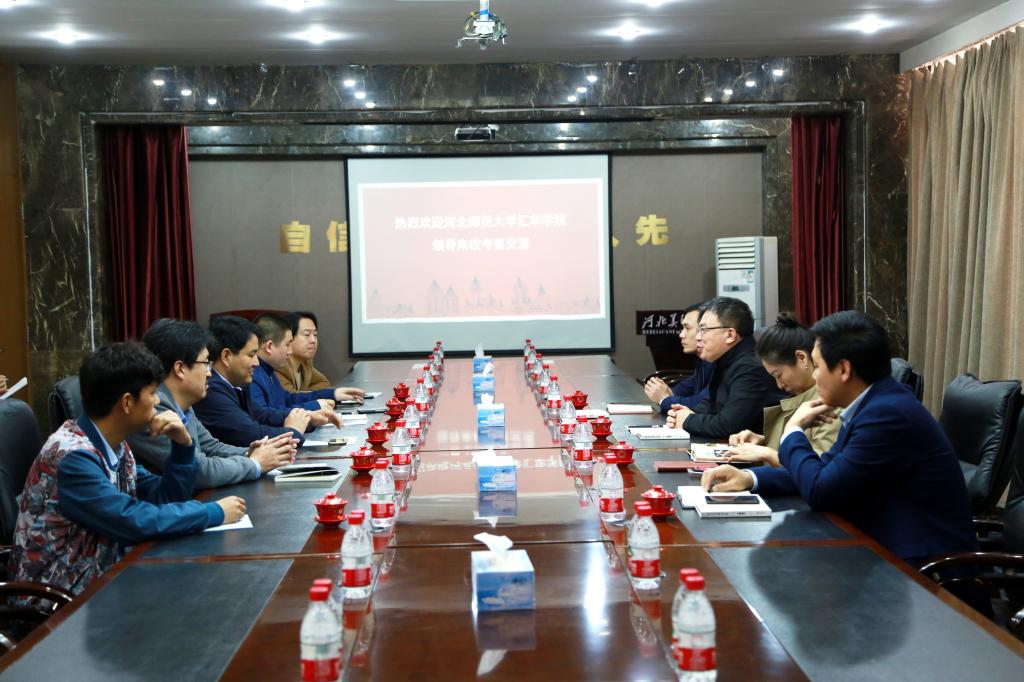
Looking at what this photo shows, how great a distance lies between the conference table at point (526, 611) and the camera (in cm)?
168

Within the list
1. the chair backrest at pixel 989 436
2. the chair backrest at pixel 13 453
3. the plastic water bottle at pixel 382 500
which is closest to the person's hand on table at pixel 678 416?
the chair backrest at pixel 989 436

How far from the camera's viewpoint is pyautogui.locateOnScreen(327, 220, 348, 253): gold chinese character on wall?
315 inches

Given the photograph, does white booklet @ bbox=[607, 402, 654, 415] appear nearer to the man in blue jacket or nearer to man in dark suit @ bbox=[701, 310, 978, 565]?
the man in blue jacket

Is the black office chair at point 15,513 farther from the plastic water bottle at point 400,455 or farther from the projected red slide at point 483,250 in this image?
the projected red slide at point 483,250

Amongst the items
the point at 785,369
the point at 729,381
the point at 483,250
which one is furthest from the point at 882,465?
the point at 483,250

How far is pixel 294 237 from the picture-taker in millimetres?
8016

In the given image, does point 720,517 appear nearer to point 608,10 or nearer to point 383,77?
point 608,10

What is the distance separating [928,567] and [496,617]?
1.09 meters

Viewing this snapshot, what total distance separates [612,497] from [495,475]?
0.31 metres

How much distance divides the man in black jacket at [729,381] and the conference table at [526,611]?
1.10 metres

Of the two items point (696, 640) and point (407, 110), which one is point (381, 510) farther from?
point (407, 110)

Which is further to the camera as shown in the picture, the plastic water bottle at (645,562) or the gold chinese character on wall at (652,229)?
the gold chinese character on wall at (652,229)

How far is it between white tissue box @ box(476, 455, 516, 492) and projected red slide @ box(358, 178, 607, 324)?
17.6ft

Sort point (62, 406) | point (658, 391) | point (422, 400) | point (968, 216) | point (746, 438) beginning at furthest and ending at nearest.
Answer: point (968, 216), point (658, 391), point (422, 400), point (746, 438), point (62, 406)
